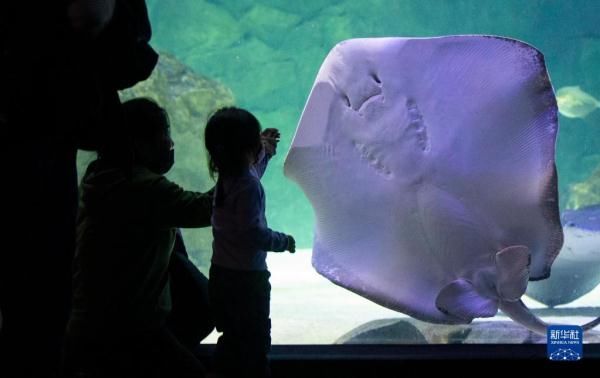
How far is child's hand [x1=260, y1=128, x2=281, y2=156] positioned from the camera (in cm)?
147

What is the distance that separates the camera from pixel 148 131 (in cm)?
138

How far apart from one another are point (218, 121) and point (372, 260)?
27.3 inches

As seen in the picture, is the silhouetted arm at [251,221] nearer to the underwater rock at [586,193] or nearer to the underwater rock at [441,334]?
the underwater rock at [441,334]

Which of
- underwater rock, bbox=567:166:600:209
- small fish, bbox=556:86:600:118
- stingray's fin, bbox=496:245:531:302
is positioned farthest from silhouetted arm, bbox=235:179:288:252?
small fish, bbox=556:86:600:118

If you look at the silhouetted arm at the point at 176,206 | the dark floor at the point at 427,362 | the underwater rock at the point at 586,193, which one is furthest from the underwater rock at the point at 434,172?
the underwater rock at the point at 586,193

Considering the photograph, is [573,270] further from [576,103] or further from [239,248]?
[576,103]

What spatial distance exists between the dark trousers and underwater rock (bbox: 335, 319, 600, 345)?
46 cm

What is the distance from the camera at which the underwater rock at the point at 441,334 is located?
162cm

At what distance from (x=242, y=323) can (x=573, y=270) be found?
2.04 metres

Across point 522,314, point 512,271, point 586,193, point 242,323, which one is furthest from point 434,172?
point 586,193

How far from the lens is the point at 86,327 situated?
1340 millimetres

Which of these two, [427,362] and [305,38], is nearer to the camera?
[427,362]

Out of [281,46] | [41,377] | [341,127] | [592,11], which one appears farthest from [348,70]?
[592,11]

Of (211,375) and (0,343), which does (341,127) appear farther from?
(0,343)
